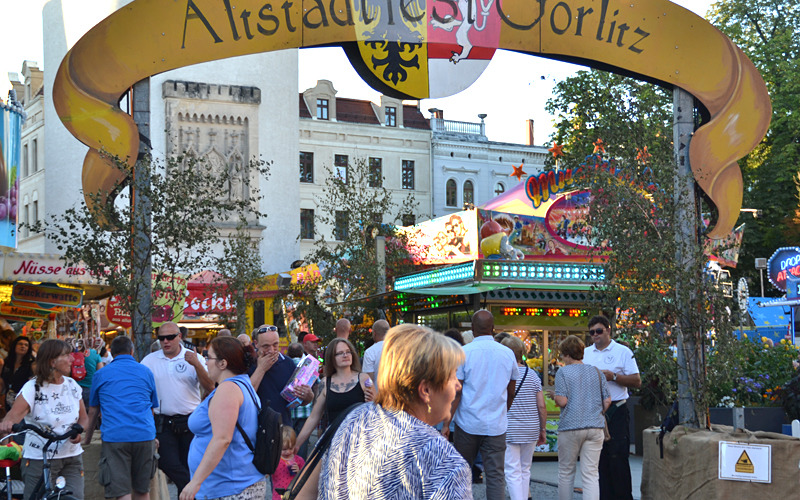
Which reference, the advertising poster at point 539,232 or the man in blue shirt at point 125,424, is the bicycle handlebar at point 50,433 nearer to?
the man in blue shirt at point 125,424

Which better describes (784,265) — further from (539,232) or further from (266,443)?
(266,443)

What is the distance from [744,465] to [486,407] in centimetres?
208

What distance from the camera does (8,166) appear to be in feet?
60.7

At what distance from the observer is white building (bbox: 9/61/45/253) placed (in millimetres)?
49625

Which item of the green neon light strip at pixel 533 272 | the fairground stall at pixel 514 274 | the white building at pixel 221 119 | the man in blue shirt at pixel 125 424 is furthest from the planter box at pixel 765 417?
the white building at pixel 221 119

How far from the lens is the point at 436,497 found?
283 cm

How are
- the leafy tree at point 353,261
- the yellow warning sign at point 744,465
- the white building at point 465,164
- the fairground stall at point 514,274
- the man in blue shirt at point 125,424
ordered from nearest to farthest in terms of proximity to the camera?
1. the yellow warning sign at point 744,465
2. the man in blue shirt at point 125,424
3. the fairground stall at point 514,274
4. the leafy tree at point 353,261
5. the white building at point 465,164

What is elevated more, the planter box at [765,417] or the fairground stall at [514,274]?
the fairground stall at [514,274]

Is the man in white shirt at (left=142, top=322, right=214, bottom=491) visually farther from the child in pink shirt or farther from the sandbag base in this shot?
the sandbag base

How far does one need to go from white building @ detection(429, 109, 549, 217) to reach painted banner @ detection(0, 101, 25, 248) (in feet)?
120

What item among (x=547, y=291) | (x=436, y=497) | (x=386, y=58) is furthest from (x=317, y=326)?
(x=436, y=497)

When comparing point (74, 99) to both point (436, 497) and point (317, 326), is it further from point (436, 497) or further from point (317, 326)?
point (317, 326)

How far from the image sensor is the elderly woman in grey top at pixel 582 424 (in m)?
8.60

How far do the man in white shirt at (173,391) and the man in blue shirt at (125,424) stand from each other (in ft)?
1.74
